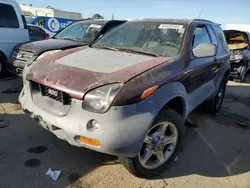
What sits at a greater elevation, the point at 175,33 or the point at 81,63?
the point at 175,33

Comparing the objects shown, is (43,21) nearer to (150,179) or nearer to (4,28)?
(4,28)

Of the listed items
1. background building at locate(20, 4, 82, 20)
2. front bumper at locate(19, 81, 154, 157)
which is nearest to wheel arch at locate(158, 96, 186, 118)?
front bumper at locate(19, 81, 154, 157)

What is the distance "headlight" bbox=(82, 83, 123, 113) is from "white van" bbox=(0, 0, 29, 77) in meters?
4.70

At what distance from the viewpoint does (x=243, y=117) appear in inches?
190

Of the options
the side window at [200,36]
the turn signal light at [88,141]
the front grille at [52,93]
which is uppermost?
the side window at [200,36]

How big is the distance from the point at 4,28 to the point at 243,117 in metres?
6.14

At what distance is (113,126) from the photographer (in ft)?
6.61

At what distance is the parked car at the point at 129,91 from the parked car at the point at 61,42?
2041mm

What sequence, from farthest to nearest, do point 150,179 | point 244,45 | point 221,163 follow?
point 244,45 → point 221,163 → point 150,179

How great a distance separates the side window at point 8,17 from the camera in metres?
5.96

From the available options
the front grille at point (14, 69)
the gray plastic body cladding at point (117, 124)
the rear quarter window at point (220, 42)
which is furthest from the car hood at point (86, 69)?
the front grille at point (14, 69)

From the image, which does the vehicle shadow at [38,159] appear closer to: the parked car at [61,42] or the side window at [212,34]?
the parked car at [61,42]

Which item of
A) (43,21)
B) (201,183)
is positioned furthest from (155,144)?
(43,21)

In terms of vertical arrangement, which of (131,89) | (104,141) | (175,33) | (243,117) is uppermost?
(175,33)
